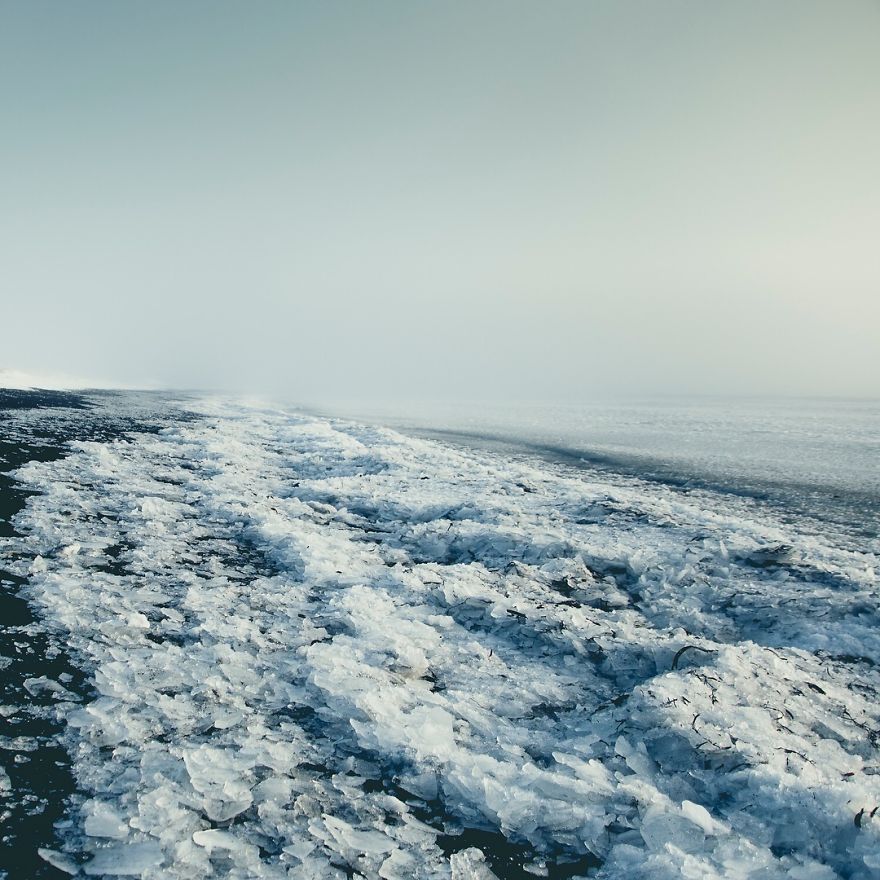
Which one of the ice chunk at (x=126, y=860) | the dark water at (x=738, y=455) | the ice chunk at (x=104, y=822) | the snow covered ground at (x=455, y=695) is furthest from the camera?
the dark water at (x=738, y=455)

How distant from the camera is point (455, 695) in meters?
3.71

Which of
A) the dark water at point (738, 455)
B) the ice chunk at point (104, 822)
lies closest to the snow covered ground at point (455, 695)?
the ice chunk at point (104, 822)

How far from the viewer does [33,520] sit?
21.5 feet

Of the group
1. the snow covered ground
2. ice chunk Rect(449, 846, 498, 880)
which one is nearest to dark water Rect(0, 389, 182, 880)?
the snow covered ground

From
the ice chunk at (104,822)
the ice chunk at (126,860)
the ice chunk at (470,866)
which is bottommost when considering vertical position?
the ice chunk at (470,866)

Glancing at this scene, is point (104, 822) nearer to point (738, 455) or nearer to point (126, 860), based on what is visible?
point (126, 860)

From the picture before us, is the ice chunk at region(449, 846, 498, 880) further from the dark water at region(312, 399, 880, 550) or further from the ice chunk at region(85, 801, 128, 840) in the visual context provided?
the dark water at region(312, 399, 880, 550)

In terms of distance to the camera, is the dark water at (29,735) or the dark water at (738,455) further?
the dark water at (738,455)

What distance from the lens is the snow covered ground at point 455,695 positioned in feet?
8.02

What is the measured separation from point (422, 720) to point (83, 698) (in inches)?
81.3

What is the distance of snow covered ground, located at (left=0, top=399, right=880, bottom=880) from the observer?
2.45 metres

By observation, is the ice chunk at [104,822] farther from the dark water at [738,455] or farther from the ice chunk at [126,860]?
the dark water at [738,455]

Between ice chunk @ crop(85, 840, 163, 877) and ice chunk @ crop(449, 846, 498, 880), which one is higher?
ice chunk @ crop(85, 840, 163, 877)

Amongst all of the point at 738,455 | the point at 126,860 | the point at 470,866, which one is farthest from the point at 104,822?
the point at 738,455
